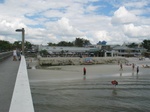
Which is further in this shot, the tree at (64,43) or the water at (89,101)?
the tree at (64,43)

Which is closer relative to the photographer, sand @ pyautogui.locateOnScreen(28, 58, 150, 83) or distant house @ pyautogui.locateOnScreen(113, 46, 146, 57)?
sand @ pyautogui.locateOnScreen(28, 58, 150, 83)

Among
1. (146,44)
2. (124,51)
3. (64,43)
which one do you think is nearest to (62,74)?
(124,51)

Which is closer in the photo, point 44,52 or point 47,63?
point 47,63

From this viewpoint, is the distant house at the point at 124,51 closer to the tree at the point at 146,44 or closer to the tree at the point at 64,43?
the tree at the point at 146,44

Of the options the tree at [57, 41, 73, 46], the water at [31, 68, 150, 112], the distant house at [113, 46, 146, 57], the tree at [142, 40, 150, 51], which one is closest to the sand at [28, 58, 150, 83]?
the water at [31, 68, 150, 112]

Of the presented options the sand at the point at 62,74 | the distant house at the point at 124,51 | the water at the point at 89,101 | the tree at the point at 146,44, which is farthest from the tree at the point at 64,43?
the water at the point at 89,101

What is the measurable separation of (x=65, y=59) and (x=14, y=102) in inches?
2819

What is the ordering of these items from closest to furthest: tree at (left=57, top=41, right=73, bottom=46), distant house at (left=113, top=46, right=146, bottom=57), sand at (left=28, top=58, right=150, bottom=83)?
sand at (left=28, top=58, right=150, bottom=83) < distant house at (left=113, top=46, right=146, bottom=57) < tree at (left=57, top=41, right=73, bottom=46)

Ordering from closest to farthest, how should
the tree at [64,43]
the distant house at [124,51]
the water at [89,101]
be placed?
the water at [89,101] < the distant house at [124,51] < the tree at [64,43]

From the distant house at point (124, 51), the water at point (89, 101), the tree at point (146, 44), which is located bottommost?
the water at point (89, 101)

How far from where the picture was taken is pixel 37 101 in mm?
17156

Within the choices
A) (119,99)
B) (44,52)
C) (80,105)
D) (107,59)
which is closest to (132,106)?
(119,99)

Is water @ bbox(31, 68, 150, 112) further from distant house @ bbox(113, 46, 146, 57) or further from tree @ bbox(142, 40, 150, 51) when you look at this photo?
tree @ bbox(142, 40, 150, 51)

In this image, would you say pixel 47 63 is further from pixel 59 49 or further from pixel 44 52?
pixel 59 49
